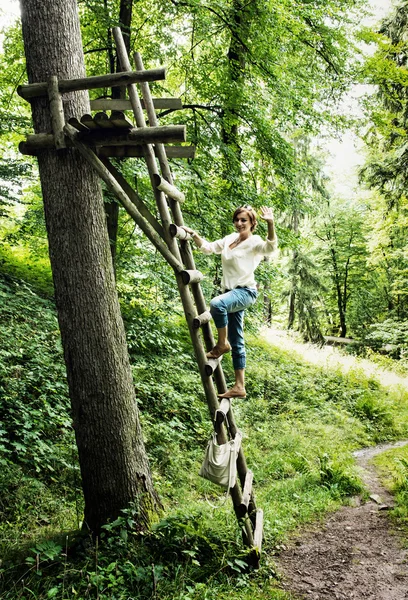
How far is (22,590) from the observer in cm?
312

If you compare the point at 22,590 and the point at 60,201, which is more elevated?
the point at 60,201

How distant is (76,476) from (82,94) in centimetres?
413

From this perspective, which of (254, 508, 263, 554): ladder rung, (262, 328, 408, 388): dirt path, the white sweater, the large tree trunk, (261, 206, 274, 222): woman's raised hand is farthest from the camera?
(262, 328, 408, 388): dirt path

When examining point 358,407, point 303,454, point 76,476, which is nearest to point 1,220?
point 76,476

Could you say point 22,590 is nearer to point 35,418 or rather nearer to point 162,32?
point 35,418

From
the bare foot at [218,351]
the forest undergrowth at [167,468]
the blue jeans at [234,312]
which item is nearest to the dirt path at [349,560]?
the forest undergrowth at [167,468]

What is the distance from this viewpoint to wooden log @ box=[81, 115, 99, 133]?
11.3 ft

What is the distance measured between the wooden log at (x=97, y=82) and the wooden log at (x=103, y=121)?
1.21ft

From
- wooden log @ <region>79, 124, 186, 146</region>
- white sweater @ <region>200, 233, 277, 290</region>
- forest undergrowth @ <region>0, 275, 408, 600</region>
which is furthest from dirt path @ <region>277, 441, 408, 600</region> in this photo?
wooden log @ <region>79, 124, 186, 146</region>

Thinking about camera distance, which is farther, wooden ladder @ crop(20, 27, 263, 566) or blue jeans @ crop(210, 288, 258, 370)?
blue jeans @ crop(210, 288, 258, 370)

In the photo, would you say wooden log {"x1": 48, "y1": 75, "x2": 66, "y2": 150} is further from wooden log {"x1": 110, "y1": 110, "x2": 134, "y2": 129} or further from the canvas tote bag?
the canvas tote bag

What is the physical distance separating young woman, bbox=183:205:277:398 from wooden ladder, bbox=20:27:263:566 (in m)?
0.14

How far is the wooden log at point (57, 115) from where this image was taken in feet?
12.1

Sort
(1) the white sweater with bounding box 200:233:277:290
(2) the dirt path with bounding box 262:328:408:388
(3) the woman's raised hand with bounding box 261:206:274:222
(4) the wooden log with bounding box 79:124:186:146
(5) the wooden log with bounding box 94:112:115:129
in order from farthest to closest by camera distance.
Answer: (2) the dirt path with bounding box 262:328:408:388, (1) the white sweater with bounding box 200:233:277:290, (3) the woman's raised hand with bounding box 261:206:274:222, (4) the wooden log with bounding box 79:124:186:146, (5) the wooden log with bounding box 94:112:115:129
